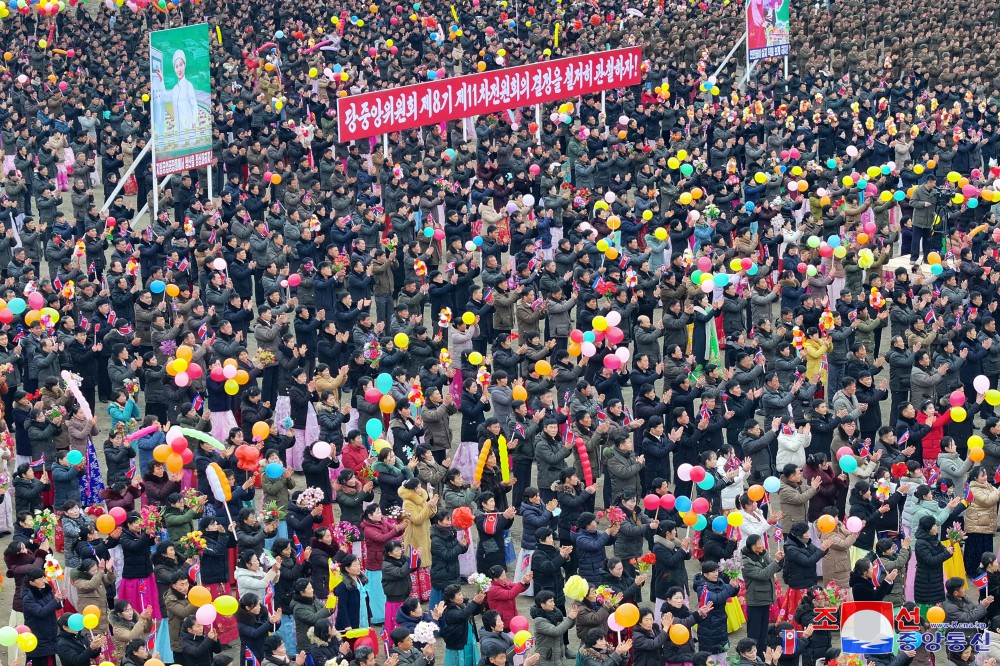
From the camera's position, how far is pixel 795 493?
15375 mm

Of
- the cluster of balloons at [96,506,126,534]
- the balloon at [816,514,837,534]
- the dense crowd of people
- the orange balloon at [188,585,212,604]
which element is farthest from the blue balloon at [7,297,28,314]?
the balloon at [816,514,837,534]

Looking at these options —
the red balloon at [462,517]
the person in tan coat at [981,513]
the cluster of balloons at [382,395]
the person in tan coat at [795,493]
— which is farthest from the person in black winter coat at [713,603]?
the cluster of balloons at [382,395]

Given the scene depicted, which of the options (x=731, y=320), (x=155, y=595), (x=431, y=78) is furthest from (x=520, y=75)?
(x=155, y=595)

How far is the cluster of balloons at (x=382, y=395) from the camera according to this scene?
56.1 ft

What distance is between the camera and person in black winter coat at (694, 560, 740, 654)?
13539 mm

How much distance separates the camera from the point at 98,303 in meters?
19.5

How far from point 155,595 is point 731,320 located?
835 cm

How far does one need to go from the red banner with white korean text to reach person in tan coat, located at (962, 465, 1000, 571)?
12201 millimetres

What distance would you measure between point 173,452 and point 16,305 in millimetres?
4463

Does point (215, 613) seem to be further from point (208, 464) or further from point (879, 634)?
Answer: point (879, 634)

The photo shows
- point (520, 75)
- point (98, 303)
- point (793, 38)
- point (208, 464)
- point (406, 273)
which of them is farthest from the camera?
point (793, 38)

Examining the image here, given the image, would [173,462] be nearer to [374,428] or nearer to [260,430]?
[260,430]

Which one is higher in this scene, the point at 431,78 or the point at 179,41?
the point at 179,41

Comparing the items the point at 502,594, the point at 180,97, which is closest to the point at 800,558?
the point at 502,594
